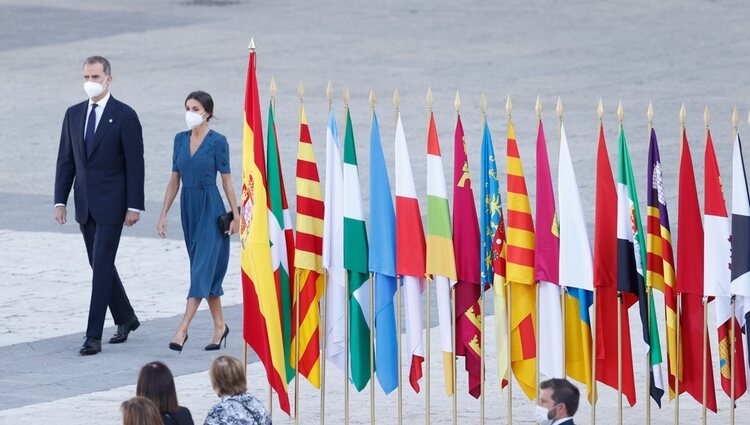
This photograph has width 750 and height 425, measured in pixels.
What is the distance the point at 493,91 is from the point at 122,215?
1217 cm

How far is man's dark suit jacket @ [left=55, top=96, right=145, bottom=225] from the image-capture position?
11727 mm

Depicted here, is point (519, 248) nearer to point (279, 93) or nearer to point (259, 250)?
point (259, 250)

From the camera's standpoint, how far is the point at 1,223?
16.5m

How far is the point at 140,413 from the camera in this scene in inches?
269

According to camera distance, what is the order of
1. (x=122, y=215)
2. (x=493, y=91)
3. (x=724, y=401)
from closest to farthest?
(x=724, y=401), (x=122, y=215), (x=493, y=91)

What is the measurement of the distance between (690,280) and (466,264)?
4.03 feet

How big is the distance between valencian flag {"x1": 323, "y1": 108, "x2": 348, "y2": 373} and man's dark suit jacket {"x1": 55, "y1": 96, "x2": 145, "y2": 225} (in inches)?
98.9

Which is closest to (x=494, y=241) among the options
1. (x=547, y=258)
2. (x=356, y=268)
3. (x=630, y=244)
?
(x=547, y=258)

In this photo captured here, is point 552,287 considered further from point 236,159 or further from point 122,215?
point 236,159

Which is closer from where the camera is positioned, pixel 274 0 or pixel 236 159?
pixel 236 159

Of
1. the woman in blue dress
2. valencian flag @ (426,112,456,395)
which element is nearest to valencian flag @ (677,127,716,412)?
valencian flag @ (426,112,456,395)

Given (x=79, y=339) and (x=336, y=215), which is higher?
(x=336, y=215)

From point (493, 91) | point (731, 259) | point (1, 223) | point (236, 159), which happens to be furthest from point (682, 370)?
point (493, 91)

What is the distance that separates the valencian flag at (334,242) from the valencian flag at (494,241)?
A: 0.88 metres
